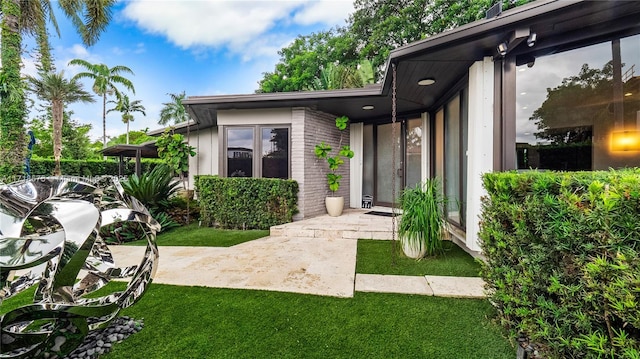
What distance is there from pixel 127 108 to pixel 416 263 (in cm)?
3086

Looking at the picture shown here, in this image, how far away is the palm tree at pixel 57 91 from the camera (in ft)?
54.3

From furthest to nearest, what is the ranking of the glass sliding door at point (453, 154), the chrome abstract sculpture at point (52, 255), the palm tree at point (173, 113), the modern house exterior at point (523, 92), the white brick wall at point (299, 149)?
the palm tree at point (173, 113) < the white brick wall at point (299, 149) < the glass sliding door at point (453, 154) < the modern house exterior at point (523, 92) < the chrome abstract sculpture at point (52, 255)

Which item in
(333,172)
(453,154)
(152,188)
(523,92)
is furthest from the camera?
(333,172)

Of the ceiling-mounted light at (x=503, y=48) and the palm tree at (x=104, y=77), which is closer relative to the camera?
the ceiling-mounted light at (x=503, y=48)

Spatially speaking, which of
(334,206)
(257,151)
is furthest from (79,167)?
(334,206)

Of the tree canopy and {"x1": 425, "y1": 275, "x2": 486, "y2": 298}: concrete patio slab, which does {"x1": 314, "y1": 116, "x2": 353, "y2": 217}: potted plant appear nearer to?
{"x1": 425, "y1": 275, "x2": 486, "y2": 298}: concrete patio slab

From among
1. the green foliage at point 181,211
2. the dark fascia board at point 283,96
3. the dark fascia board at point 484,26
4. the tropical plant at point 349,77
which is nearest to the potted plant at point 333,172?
the dark fascia board at point 283,96

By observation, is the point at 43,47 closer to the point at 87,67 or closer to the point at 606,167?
the point at 87,67

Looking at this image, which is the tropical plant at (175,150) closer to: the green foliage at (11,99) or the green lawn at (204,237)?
the green lawn at (204,237)

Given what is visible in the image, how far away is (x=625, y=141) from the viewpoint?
3.24 metres

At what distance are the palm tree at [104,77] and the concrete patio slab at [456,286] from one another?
2621 cm

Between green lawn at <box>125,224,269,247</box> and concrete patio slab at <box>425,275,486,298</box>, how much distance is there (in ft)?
11.3

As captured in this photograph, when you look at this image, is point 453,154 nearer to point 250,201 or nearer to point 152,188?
point 250,201

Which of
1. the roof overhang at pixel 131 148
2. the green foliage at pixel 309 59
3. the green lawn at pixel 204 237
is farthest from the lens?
the green foliage at pixel 309 59
